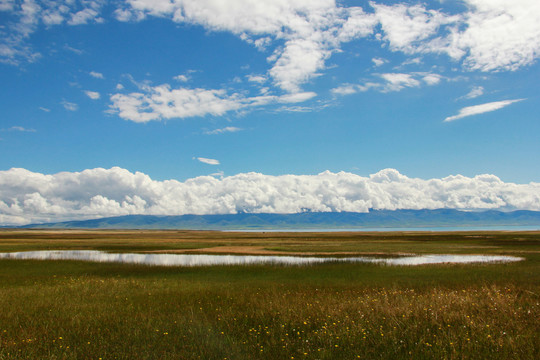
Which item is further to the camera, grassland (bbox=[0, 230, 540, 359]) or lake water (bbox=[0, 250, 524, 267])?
lake water (bbox=[0, 250, 524, 267])

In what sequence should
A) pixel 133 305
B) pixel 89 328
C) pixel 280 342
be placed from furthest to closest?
pixel 133 305, pixel 89 328, pixel 280 342

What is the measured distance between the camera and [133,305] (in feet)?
60.8

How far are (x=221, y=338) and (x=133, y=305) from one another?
843 centimetres

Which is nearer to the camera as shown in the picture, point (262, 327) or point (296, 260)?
point (262, 327)

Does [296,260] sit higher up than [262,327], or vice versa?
[262,327]

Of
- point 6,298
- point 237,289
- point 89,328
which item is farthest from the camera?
point 237,289

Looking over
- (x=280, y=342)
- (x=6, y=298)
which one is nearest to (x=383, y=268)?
(x=280, y=342)

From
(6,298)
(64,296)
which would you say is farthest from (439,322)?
(6,298)

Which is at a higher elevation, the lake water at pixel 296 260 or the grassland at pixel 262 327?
the grassland at pixel 262 327

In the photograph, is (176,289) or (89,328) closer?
(89,328)

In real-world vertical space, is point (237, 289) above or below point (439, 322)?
below

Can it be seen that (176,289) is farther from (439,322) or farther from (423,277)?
(423,277)

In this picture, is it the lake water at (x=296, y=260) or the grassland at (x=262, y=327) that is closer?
the grassland at (x=262, y=327)

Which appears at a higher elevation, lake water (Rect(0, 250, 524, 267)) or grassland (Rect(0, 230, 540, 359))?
grassland (Rect(0, 230, 540, 359))
